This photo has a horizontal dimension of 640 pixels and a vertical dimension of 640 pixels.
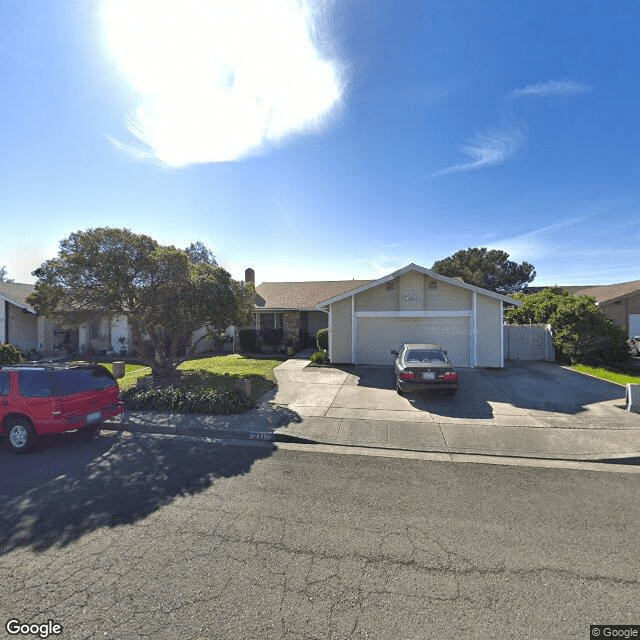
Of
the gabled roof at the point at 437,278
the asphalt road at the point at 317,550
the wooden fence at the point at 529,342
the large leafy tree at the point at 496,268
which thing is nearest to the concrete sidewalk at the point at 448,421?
the asphalt road at the point at 317,550

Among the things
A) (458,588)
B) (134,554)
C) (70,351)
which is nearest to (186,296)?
(134,554)

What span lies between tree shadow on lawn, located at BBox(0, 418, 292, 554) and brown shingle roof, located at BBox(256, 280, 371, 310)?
14534 mm

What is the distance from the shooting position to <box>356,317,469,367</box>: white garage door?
15.3m

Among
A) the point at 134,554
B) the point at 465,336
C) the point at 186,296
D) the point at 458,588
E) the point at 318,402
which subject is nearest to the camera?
the point at 458,588

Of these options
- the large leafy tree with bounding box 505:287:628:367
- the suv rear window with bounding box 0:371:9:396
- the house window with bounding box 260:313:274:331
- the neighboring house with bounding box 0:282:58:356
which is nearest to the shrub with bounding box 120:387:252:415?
the suv rear window with bounding box 0:371:9:396

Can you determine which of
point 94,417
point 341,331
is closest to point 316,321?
point 341,331

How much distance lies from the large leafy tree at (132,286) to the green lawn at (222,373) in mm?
1931

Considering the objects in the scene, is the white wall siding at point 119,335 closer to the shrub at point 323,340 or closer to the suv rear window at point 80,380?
the shrub at point 323,340

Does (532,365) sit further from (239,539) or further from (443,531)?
(239,539)

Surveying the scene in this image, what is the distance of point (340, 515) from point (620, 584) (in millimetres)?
2662

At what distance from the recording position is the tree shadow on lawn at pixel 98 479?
13.1 feet

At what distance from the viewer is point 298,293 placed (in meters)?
24.3

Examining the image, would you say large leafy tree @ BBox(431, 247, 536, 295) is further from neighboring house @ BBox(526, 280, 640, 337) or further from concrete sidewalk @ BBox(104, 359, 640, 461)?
concrete sidewalk @ BBox(104, 359, 640, 461)

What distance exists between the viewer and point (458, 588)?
119 inches
